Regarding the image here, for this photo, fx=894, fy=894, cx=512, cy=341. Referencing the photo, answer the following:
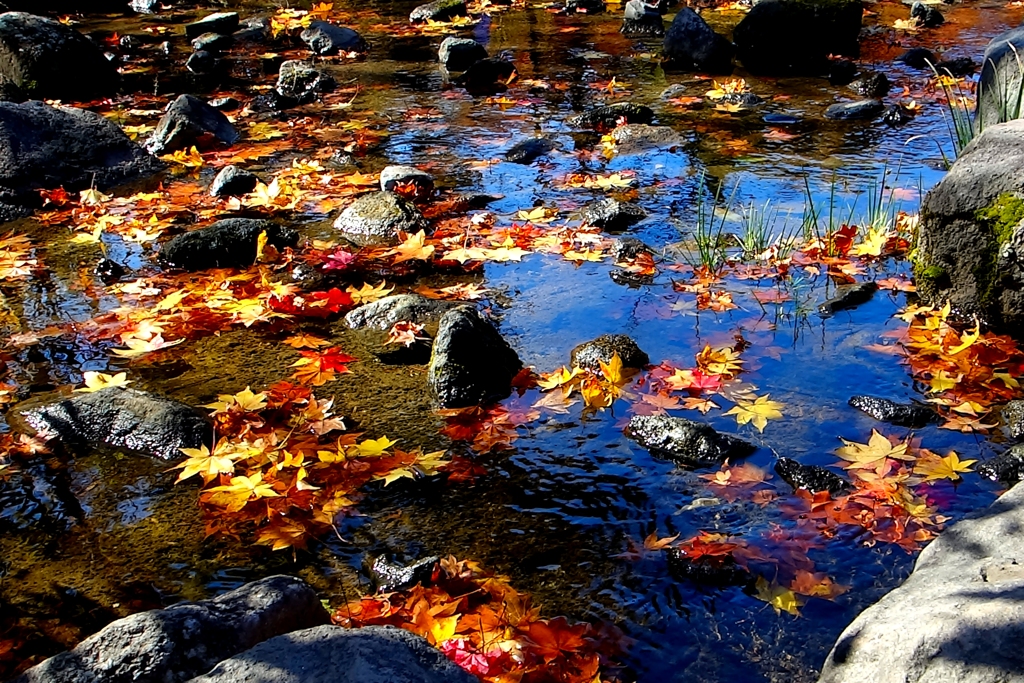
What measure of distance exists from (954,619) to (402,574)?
5.17 feet

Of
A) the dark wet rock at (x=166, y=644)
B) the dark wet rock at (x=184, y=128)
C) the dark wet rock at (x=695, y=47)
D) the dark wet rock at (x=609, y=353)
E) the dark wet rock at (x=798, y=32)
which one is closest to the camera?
the dark wet rock at (x=166, y=644)

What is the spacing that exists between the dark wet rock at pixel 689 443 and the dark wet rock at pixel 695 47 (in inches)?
292

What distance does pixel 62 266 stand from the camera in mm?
5461

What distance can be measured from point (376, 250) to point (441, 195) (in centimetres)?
108

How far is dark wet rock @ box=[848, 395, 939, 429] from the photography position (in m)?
3.54

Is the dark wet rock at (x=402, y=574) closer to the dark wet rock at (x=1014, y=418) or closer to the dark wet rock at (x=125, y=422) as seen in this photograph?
the dark wet rock at (x=125, y=422)

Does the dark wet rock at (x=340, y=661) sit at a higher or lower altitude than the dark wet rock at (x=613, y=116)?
lower

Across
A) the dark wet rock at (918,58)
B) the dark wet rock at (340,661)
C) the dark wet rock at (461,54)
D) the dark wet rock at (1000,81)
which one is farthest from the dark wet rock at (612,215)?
the dark wet rock at (918,58)

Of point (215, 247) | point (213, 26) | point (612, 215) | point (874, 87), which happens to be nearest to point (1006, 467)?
point (612, 215)

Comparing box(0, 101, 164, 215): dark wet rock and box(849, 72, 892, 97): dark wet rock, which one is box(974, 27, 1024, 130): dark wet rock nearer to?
box(849, 72, 892, 97): dark wet rock

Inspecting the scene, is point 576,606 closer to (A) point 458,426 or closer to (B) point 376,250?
(A) point 458,426

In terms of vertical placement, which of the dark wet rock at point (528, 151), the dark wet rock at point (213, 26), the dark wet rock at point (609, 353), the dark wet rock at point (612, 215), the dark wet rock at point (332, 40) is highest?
the dark wet rock at point (213, 26)

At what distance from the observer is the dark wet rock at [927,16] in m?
11.6

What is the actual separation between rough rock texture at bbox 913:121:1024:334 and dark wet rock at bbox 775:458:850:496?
143 centimetres
